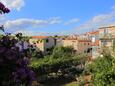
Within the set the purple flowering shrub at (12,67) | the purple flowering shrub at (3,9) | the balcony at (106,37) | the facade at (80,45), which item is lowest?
the facade at (80,45)

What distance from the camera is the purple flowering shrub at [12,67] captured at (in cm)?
422

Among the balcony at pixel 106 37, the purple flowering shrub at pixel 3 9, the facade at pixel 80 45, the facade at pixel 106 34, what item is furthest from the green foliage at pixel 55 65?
the purple flowering shrub at pixel 3 9

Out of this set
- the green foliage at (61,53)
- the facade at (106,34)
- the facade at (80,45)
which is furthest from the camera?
the facade at (80,45)

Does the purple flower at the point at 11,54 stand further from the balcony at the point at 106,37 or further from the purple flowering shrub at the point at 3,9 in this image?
the balcony at the point at 106,37

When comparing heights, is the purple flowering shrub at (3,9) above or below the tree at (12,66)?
above

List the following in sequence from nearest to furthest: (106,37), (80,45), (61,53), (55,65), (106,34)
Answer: (55,65) → (106,37) → (106,34) → (61,53) → (80,45)

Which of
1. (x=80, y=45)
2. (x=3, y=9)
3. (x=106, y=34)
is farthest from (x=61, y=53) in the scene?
(x=3, y=9)

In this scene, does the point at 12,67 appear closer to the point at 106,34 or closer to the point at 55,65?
the point at 55,65

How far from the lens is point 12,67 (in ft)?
14.1

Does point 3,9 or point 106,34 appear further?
point 106,34

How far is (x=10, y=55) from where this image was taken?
4.33m

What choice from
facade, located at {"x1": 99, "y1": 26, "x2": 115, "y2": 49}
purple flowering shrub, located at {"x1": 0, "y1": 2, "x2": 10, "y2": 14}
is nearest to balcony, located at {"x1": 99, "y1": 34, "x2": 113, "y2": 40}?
facade, located at {"x1": 99, "y1": 26, "x2": 115, "y2": 49}

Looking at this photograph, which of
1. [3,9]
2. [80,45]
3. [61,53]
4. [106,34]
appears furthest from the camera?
[80,45]

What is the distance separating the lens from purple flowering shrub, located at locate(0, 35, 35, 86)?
4.22m
